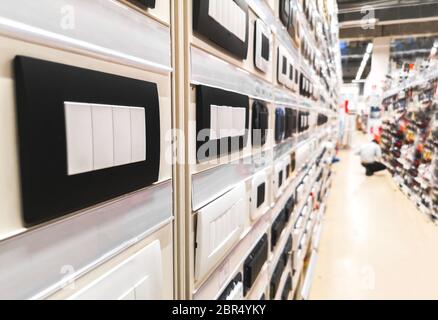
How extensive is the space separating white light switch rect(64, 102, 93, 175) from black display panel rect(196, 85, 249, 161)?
29 centimetres

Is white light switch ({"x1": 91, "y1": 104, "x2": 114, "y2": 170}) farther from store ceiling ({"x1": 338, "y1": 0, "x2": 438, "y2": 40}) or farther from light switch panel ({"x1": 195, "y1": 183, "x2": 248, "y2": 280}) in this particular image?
store ceiling ({"x1": 338, "y1": 0, "x2": 438, "y2": 40})

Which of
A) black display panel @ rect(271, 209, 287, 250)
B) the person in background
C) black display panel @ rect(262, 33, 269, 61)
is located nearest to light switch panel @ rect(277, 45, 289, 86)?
black display panel @ rect(262, 33, 269, 61)

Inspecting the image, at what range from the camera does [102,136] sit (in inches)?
13.7

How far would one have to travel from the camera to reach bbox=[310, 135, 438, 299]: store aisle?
1145mm

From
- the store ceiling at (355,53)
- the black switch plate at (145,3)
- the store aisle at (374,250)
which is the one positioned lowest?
the store aisle at (374,250)

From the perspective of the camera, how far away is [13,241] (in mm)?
284

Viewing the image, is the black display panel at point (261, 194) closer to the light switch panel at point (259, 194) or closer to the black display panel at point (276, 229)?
the light switch panel at point (259, 194)

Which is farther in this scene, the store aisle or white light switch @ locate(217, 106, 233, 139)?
the store aisle

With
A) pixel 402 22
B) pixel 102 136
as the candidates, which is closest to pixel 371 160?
pixel 402 22

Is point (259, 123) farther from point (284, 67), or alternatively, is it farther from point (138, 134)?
point (138, 134)

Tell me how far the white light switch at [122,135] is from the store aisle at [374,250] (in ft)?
2.40

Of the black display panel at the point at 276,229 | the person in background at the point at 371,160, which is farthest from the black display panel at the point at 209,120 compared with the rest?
the person in background at the point at 371,160

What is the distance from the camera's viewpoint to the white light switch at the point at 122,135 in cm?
37
